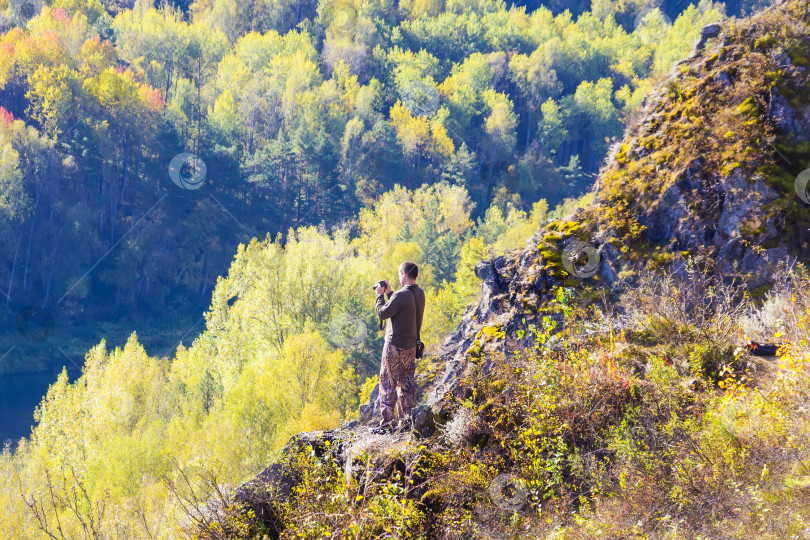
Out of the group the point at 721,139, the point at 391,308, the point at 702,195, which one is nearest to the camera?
the point at 391,308

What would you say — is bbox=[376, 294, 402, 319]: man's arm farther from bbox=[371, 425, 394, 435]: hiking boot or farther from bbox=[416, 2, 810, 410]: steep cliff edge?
bbox=[416, 2, 810, 410]: steep cliff edge

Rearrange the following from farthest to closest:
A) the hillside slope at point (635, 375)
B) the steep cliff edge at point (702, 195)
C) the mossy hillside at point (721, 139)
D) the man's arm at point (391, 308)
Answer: the mossy hillside at point (721, 139) → the steep cliff edge at point (702, 195) → the man's arm at point (391, 308) → the hillside slope at point (635, 375)

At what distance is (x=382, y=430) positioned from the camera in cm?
647

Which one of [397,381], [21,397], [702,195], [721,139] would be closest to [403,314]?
[397,381]

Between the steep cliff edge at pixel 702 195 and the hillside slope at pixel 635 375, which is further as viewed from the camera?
the steep cliff edge at pixel 702 195

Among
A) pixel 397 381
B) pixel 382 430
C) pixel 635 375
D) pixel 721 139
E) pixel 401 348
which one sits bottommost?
pixel 635 375

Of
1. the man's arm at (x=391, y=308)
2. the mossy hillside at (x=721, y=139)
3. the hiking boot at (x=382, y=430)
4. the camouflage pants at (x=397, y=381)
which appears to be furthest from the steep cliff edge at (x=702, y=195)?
the man's arm at (x=391, y=308)

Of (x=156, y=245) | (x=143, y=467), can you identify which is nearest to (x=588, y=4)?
(x=156, y=245)

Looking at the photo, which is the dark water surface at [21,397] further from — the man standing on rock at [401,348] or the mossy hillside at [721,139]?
the mossy hillside at [721,139]

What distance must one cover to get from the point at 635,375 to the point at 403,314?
8.02 ft

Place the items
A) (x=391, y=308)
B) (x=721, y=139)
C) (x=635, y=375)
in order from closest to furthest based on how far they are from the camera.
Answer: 1. (x=635, y=375)
2. (x=391, y=308)
3. (x=721, y=139)

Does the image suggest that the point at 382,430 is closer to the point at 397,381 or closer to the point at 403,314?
the point at 397,381

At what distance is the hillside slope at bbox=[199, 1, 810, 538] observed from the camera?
446 centimetres

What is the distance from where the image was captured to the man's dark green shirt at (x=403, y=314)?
640cm
